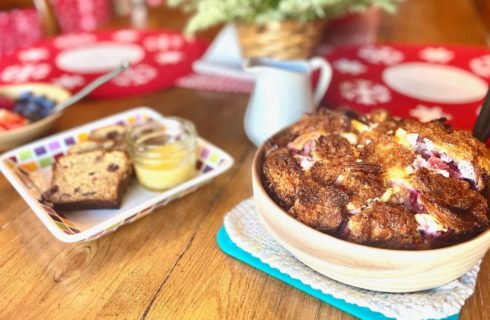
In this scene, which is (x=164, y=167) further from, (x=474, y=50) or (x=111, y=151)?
(x=474, y=50)

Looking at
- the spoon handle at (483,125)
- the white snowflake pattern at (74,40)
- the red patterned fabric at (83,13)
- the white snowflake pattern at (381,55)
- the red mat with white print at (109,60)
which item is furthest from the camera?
the red patterned fabric at (83,13)

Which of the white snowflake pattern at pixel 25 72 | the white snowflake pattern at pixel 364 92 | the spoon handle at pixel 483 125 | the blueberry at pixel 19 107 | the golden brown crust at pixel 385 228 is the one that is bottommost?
the white snowflake pattern at pixel 364 92

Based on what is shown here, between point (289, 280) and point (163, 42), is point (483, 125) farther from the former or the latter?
point (163, 42)

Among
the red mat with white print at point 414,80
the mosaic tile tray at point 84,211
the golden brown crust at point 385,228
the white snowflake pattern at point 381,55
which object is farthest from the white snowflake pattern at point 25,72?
the golden brown crust at point 385,228

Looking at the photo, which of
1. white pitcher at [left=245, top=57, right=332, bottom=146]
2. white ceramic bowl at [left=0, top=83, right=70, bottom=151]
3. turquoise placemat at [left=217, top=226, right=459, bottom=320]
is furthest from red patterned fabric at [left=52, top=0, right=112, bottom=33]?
turquoise placemat at [left=217, top=226, right=459, bottom=320]

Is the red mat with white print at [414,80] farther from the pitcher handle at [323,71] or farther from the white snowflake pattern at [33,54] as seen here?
the white snowflake pattern at [33,54]

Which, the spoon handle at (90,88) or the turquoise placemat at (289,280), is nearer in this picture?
the turquoise placemat at (289,280)

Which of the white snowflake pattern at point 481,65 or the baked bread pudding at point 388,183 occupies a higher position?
the baked bread pudding at point 388,183

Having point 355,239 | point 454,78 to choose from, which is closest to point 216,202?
point 355,239
